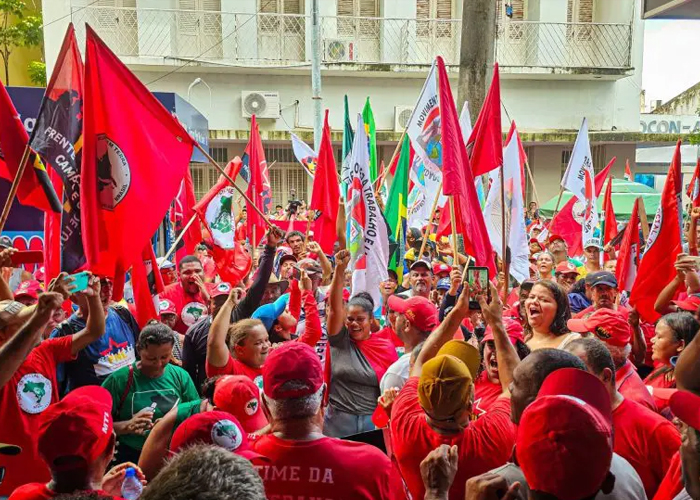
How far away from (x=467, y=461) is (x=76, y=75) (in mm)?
3799

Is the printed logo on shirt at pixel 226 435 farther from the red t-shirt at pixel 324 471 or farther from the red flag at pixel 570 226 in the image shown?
the red flag at pixel 570 226

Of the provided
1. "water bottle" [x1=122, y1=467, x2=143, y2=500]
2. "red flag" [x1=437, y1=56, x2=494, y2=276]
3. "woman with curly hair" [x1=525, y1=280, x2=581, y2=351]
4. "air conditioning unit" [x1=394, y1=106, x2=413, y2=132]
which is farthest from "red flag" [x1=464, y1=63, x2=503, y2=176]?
"air conditioning unit" [x1=394, y1=106, x2=413, y2=132]

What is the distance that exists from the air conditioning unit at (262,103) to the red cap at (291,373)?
1988 centimetres

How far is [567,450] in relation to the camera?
6.03 feet

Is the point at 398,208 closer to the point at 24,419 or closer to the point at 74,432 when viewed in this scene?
the point at 24,419

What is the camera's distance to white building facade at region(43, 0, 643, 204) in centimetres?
2136

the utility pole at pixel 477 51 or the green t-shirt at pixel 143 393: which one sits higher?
the utility pole at pixel 477 51

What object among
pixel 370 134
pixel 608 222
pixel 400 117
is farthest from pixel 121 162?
pixel 400 117

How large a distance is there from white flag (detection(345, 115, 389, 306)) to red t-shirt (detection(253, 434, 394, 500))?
12.1ft

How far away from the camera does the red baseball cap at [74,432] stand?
2.38 meters

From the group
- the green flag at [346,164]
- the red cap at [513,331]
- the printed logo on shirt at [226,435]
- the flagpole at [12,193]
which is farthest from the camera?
the green flag at [346,164]

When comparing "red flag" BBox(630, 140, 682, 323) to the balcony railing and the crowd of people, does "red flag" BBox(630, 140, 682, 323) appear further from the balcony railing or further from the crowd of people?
the balcony railing

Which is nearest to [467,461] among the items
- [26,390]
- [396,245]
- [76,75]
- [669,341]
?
[669,341]

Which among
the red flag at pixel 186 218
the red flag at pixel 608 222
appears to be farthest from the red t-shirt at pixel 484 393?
the red flag at pixel 608 222
